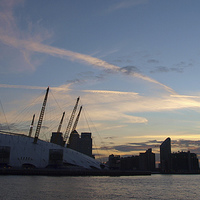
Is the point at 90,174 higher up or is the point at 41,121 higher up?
the point at 41,121

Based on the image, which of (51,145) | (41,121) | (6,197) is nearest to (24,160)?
(51,145)

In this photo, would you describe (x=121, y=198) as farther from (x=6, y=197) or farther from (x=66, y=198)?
(x=6, y=197)

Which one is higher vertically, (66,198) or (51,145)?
(51,145)

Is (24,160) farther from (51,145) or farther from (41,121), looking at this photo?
(41,121)

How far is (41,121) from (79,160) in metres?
39.5

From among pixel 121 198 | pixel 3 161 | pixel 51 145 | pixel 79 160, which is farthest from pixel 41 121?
pixel 121 198

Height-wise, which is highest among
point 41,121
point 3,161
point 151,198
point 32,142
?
point 41,121

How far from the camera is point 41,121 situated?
198 metres

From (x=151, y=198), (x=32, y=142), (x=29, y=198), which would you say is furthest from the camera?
(x=32, y=142)

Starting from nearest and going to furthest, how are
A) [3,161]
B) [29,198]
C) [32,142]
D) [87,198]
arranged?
[29,198] → [87,198] → [3,161] → [32,142]

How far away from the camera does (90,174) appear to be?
180000mm

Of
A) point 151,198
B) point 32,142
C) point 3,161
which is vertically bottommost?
point 151,198

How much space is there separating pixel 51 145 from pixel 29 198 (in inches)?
4909

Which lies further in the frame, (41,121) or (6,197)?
(41,121)
